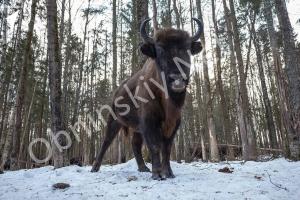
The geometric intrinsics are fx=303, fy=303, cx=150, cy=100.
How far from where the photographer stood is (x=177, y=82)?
14.6 ft

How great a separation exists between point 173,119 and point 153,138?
479 millimetres

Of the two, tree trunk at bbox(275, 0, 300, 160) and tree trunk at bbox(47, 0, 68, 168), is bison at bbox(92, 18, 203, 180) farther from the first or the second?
tree trunk at bbox(275, 0, 300, 160)

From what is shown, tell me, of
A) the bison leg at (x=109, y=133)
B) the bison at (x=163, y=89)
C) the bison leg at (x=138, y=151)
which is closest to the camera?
the bison at (x=163, y=89)

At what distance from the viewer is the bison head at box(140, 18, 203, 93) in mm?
4535

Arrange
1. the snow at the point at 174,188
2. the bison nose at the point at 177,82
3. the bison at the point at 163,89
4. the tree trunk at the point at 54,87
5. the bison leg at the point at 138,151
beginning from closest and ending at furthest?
the snow at the point at 174,188
the bison nose at the point at 177,82
the bison at the point at 163,89
the bison leg at the point at 138,151
the tree trunk at the point at 54,87

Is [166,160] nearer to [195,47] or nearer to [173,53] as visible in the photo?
[173,53]

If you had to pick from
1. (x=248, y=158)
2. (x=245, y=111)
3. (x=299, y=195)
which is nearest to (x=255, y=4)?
(x=245, y=111)

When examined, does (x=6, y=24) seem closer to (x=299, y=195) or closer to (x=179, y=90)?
(x=179, y=90)

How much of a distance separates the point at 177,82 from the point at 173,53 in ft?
1.98

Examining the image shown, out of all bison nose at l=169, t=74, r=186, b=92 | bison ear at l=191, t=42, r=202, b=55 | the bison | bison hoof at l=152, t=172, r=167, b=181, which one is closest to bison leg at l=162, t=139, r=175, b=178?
the bison

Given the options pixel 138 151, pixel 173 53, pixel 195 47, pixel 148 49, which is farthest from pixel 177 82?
pixel 138 151

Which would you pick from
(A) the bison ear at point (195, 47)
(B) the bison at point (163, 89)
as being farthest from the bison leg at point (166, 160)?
(A) the bison ear at point (195, 47)

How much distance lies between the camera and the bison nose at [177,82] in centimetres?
446

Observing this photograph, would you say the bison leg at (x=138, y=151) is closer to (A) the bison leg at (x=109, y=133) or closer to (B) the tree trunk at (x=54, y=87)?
(A) the bison leg at (x=109, y=133)
